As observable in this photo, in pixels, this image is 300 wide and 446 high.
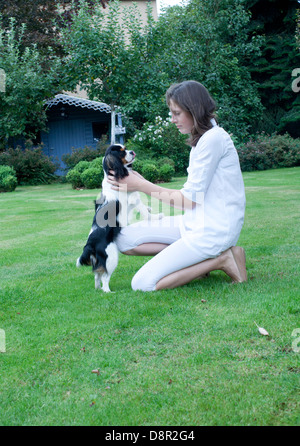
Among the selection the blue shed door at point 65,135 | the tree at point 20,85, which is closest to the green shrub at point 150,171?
the tree at point 20,85

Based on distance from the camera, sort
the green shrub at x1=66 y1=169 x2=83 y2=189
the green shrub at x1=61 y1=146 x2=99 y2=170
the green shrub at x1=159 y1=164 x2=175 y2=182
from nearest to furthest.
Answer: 1. the green shrub at x1=66 y1=169 x2=83 y2=189
2. the green shrub at x1=159 y1=164 x2=175 y2=182
3. the green shrub at x1=61 y1=146 x2=99 y2=170

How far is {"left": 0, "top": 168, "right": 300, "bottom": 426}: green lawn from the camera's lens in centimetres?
198

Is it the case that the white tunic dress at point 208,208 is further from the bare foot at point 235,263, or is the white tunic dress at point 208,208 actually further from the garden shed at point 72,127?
the garden shed at point 72,127

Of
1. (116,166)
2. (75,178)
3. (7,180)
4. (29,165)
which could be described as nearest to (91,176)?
(75,178)

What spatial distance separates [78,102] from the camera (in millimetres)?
19516

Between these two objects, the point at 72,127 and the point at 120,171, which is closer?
the point at 120,171

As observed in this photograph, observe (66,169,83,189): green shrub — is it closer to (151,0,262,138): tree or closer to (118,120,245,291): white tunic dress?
(151,0,262,138): tree

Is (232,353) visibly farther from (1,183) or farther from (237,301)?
(1,183)

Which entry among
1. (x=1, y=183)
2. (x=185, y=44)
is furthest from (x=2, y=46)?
(x=185, y=44)

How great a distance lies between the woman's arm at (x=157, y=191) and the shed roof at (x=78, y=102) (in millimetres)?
16224

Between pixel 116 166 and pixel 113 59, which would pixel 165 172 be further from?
pixel 116 166

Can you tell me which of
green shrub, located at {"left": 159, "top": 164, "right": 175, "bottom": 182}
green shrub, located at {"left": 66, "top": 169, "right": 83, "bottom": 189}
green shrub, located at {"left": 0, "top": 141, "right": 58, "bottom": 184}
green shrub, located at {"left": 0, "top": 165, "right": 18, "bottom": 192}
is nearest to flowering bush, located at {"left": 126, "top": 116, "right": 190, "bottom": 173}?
green shrub, located at {"left": 159, "top": 164, "right": 175, "bottom": 182}

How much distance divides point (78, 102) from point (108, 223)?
16708 mm

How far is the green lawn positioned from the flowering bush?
41.5 feet
